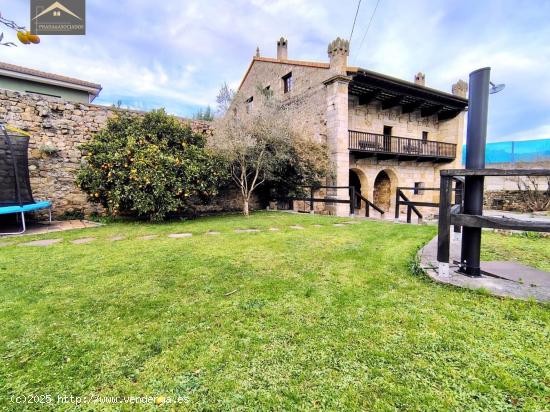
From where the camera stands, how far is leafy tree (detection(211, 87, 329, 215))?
24.2 feet

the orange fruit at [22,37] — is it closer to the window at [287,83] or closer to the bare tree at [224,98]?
the bare tree at [224,98]

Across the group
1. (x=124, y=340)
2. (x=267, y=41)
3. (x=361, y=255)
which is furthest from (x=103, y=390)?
(x=267, y=41)

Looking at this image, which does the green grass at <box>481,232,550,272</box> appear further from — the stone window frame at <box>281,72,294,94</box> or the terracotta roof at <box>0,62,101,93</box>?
the terracotta roof at <box>0,62,101,93</box>

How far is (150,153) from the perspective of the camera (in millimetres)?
6180

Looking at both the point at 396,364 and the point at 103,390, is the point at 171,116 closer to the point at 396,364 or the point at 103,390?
the point at 103,390

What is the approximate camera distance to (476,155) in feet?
8.39

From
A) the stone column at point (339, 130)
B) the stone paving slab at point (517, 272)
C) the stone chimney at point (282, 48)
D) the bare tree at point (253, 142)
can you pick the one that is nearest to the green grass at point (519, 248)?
the stone paving slab at point (517, 272)

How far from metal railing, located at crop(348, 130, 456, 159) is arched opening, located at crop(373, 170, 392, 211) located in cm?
166

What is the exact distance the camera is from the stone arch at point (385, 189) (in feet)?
44.9

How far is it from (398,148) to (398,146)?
11 centimetres

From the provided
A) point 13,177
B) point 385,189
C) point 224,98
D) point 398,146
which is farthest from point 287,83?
point 13,177

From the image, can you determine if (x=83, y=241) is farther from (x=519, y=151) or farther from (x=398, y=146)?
(x=519, y=151)

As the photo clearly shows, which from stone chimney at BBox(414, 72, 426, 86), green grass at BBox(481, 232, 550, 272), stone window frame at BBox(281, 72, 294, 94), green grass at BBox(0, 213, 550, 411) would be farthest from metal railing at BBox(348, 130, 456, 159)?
green grass at BBox(0, 213, 550, 411)

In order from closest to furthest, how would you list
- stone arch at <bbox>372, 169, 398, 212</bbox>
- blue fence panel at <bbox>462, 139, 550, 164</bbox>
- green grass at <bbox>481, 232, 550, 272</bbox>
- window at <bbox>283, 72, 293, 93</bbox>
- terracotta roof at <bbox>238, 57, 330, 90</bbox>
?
1. green grass at <bbox>481, 232, 550, 272</bbox>
2. terracotta roof at <bbox>238, 57, 330, 90</bbox>
3. window at <bbox>283, 72, 293, 93</bbox>
4. stone arch at <bbox>372, 169, 398, 212</bbox>
5. blue fence panel at <bbox>462, 139, 550, 164</bbox>
